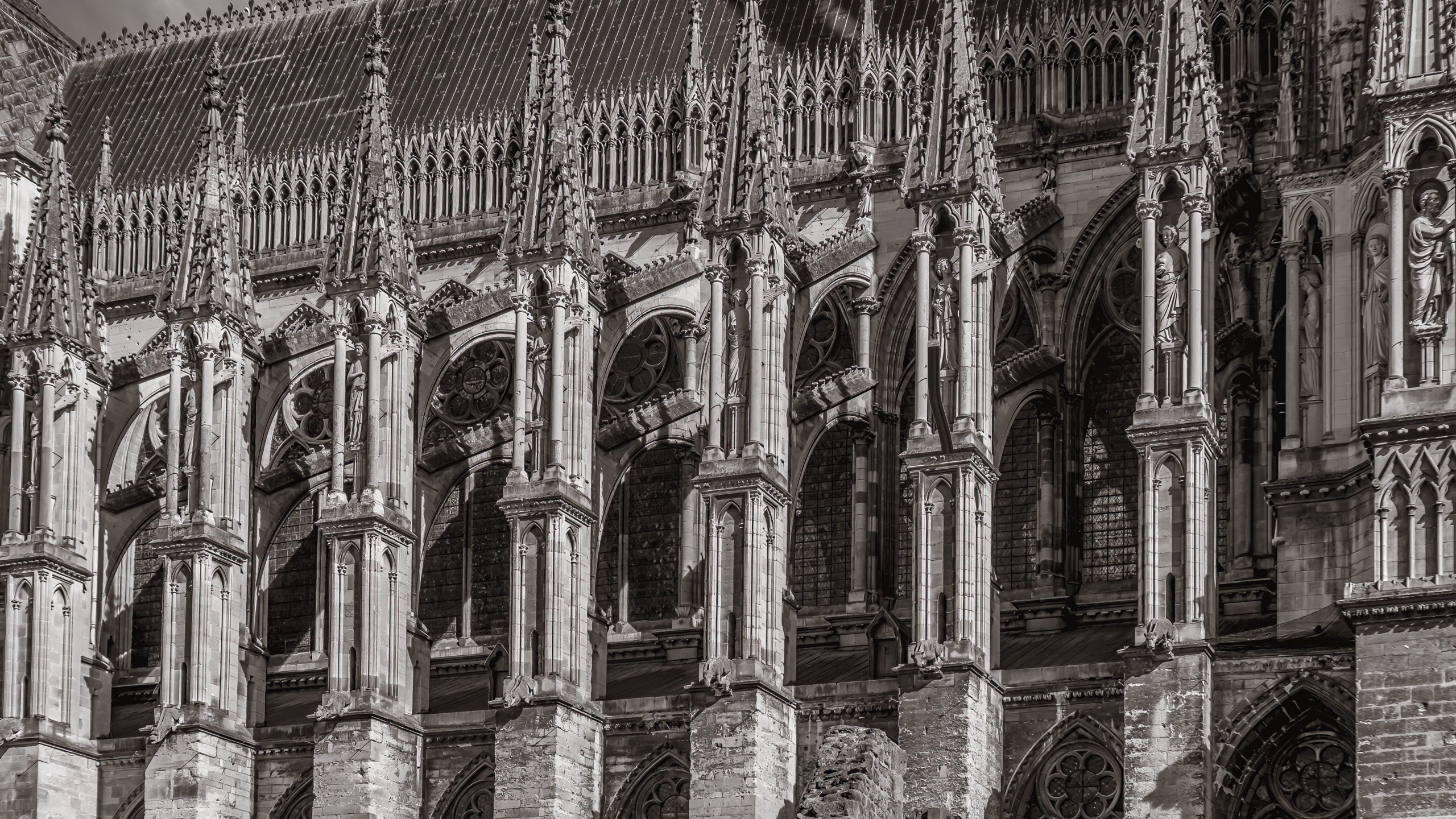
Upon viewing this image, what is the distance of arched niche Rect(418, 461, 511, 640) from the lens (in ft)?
149

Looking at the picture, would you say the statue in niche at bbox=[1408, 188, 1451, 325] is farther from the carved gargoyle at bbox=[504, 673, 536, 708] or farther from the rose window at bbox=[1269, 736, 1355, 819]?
the carved gargoyle at bbox=[504, 673, 536, 708]

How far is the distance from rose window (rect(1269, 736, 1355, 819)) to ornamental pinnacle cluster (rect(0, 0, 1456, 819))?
0.05m

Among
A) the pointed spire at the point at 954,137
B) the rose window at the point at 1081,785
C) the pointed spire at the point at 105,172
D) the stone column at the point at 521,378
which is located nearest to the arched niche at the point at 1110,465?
the pointed spire at the point at 954,137

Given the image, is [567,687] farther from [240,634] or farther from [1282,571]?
[1282,571]

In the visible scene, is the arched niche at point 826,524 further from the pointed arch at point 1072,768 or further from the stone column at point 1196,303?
the stone column at point 1196,303

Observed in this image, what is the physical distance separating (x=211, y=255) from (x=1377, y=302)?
59.8ft

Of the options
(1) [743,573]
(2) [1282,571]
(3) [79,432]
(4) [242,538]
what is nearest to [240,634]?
(4) [242,538]

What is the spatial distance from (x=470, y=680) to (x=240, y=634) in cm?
357

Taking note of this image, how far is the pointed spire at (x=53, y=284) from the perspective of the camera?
4478 cm

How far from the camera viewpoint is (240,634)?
142 feet

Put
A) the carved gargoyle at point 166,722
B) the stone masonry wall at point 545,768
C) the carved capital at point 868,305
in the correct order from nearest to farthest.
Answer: the stone masonry wall at point 545,768, the carved gargoyle at point 166,722, the carved capital at point 868,305

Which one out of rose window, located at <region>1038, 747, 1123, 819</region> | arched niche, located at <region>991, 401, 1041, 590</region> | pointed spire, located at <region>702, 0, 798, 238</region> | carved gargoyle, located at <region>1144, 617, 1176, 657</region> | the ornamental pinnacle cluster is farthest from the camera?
arched niche, located at <region>991, 401, 1041, 590</region>

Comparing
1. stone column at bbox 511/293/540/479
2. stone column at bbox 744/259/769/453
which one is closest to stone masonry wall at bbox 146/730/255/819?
stone column at bbox 511/293/540/479

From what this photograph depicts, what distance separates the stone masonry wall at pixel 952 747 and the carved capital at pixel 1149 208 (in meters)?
6.32
